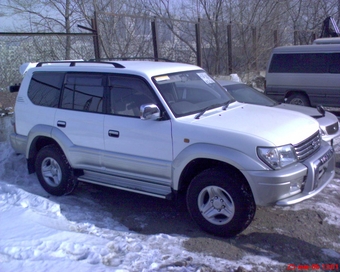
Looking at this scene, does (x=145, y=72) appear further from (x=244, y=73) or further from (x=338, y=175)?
(x=244, y=73)

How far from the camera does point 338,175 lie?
6.96 meters

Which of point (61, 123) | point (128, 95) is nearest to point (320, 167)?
point (128, 95)

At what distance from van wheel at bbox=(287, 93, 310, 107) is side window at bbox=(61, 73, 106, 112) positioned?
310 inches

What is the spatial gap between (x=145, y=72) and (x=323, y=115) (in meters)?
4.13

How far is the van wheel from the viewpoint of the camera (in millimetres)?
12179

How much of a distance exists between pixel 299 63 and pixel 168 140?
27.1ft

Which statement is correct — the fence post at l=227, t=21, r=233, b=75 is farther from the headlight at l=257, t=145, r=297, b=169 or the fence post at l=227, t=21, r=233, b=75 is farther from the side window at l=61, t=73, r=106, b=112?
the headlight at l=257, t=145, r=297, b=169

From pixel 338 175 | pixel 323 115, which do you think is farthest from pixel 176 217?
pixel 323 115

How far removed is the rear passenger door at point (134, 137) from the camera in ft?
16.8

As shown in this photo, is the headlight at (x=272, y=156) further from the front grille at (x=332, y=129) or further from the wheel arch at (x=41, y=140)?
the front grille at (x=332, y=129)

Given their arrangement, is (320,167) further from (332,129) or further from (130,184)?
(332,129)

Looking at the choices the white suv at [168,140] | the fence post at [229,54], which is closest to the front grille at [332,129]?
the white suv at [168,140]

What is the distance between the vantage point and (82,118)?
5.87 m

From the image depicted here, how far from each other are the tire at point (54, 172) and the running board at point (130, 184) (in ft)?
0.80
